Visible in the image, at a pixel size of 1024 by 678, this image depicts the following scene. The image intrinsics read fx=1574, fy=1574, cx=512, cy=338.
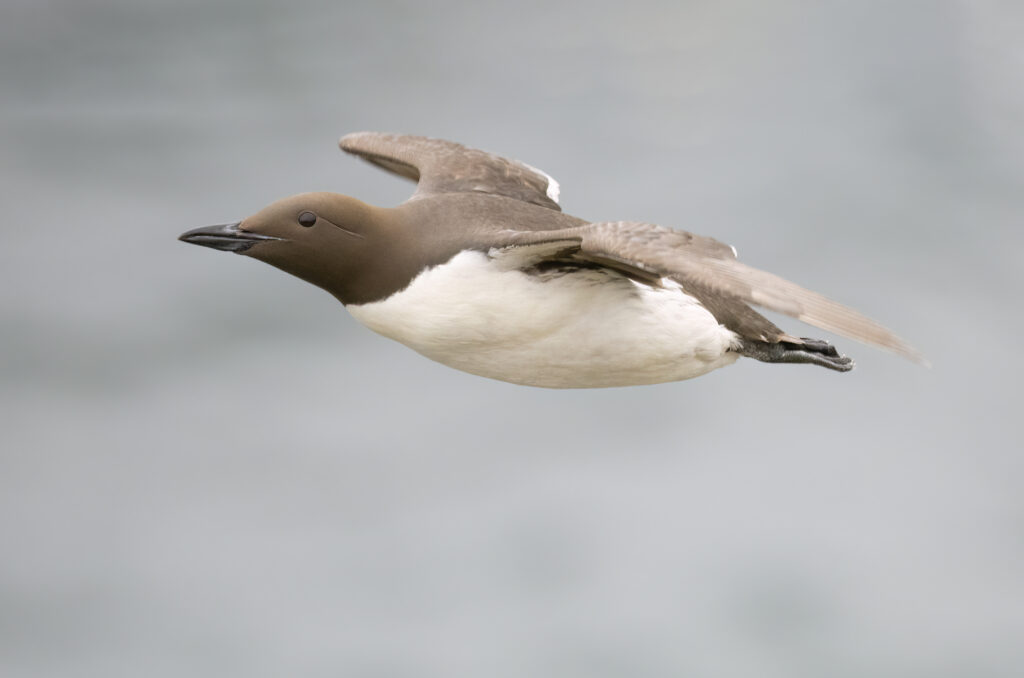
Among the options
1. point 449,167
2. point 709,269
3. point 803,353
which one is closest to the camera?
point 709,269

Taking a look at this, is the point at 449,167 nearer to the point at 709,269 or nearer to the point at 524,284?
the point at 524,284

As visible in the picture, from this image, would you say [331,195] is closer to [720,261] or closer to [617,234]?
[617,234]

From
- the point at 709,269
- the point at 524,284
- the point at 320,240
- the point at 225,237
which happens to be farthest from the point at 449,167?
the point at 709,269

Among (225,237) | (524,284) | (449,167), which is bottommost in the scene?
(225,237)

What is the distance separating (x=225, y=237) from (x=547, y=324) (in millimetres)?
1396

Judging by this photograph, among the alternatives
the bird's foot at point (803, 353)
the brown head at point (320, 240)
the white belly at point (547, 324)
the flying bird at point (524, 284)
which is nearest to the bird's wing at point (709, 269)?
the flying bird at point (524, 284)

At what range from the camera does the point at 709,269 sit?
586 centimetres

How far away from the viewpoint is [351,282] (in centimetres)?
652

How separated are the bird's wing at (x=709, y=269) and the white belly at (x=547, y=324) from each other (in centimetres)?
21

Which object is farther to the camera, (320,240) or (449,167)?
(449,167)

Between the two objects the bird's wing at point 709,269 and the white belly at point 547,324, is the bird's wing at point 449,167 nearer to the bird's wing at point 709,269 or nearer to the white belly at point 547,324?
the white belly at point 547,324

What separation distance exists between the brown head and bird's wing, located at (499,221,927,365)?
0.58 meters

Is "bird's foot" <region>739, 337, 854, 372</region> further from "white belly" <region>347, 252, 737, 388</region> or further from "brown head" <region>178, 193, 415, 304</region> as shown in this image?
"brown head" <region>178, 193, 415, 304</region>

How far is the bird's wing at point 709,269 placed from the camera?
5508 millimetres
